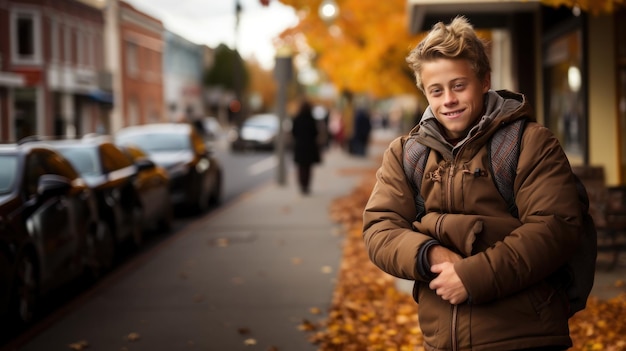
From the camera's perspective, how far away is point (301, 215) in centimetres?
1636

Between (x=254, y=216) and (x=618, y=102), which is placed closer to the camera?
(x=618, y=102)

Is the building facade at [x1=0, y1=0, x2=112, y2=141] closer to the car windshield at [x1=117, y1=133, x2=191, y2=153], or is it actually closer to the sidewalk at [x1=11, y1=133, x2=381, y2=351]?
the car windshield at [x1=117, y1=133, x2=191, y2=153]

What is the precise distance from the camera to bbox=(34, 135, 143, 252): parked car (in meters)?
11.1

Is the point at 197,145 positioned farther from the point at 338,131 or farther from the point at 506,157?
the point at 338,131

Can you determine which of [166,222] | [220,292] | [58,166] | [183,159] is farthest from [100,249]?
[183,159]

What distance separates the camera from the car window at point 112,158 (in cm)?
1198

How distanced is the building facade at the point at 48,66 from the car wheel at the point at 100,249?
28.9 meters

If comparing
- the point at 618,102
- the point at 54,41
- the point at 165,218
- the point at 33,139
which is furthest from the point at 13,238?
the point at 54,41

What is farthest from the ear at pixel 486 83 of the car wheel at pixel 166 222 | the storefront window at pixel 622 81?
the car wheel at pixel 166 222

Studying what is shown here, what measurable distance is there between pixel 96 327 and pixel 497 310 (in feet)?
17.2

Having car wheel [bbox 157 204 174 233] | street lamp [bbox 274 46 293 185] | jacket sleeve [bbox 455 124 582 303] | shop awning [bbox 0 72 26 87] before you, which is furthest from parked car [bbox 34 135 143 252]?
shop awning [bbox 0 72 26 87]

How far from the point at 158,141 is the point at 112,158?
5.29 metres

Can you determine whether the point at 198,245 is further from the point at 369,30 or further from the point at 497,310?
the point at 369,30

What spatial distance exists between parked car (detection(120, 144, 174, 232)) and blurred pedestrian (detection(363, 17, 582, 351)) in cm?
954
